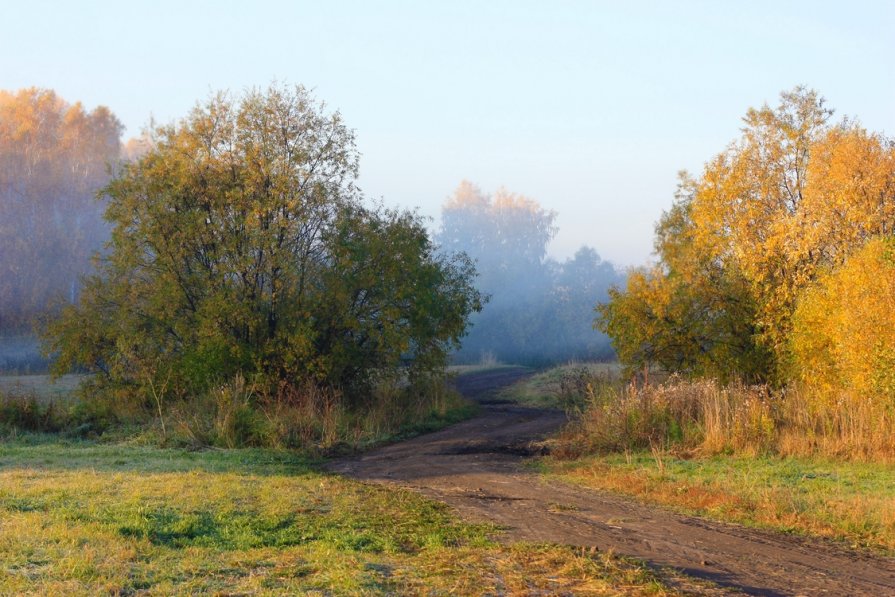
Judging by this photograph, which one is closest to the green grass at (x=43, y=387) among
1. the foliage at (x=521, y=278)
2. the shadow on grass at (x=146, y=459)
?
the shadow on grass at (x=146, y=459)

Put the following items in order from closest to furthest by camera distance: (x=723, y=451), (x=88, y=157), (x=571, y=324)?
1. (x=723, y=451)
2. (x=88, y=157)
3. (x=571, y=324)

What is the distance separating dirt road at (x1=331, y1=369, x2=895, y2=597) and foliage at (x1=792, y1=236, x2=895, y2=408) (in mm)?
6300

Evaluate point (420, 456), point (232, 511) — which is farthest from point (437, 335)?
point (232, 511)

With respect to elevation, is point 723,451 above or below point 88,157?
below

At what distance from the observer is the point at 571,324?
278ft

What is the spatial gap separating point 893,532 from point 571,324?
76.0 metres

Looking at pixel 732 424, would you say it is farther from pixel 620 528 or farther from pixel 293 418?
pixel 293 418

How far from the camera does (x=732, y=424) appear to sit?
15422mm

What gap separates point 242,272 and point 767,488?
14.5 m

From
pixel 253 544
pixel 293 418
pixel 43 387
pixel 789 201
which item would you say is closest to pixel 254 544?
pixel 253 544

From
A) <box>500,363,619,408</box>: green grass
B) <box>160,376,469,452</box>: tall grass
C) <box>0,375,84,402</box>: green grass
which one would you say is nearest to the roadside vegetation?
<box>500,363,619,408</box>: green grass

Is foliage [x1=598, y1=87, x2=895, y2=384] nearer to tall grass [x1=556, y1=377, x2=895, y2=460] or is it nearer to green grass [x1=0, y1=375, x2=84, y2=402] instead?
tall grass [x1=556, y1=377, x2=895, y2=460]

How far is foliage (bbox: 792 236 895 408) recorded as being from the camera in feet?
49.2

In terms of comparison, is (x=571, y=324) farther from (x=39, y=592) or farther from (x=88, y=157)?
(x=39, y=592)
